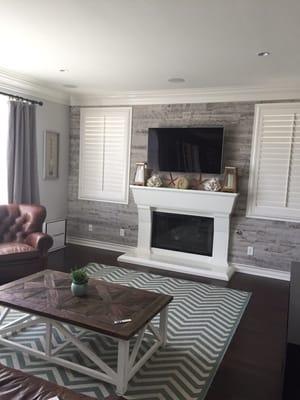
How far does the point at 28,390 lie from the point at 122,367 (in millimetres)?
813

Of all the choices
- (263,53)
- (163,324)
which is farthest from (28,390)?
(263,53)

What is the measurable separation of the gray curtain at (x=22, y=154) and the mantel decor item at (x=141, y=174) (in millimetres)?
1472

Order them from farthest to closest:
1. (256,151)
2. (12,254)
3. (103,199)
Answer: (103,199) < (256,151) < (12,254)

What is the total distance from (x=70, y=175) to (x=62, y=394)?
15.4 feet

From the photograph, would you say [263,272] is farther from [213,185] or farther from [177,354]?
[177,354]

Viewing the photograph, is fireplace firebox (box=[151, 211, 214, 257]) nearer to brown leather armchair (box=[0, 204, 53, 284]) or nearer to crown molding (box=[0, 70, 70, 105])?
brown leather armchair (box=[0, 204, 53, 284])

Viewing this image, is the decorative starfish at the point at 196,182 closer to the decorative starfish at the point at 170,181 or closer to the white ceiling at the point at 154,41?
the decorative starfish at the point at 170,181

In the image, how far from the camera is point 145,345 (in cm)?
274

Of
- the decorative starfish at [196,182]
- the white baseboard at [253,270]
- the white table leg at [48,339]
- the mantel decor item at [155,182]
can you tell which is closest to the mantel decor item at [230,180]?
the decorative starfish at [196,182]

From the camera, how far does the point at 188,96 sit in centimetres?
485

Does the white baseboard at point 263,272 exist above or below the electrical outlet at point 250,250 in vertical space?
below

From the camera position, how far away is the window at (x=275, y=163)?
433cm

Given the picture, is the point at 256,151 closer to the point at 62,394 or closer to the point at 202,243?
the point at 202,243

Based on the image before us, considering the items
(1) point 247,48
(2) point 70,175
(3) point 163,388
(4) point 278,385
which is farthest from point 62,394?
(2) point 70,175
